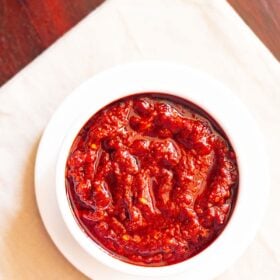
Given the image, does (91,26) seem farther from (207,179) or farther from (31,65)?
(207,179)

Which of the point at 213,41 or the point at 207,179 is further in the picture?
the point at 213,41

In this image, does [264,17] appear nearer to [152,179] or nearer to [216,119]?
[216,119]

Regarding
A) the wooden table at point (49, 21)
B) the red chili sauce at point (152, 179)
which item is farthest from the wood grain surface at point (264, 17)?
the red chili sauce at point (152, 179)

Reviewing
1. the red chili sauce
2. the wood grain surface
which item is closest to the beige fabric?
the wood grain surface

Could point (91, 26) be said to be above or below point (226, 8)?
above

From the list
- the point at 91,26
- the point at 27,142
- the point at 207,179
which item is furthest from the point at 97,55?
the point at 207,179

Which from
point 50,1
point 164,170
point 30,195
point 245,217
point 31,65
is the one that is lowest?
point 245,217

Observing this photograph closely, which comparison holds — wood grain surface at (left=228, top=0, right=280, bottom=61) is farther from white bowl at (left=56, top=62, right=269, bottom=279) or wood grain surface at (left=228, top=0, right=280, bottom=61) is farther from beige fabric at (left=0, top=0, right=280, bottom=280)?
white bowl at (left=56, top=62, right=269, bottom=279)
